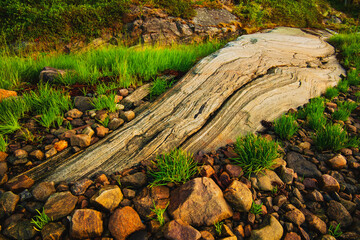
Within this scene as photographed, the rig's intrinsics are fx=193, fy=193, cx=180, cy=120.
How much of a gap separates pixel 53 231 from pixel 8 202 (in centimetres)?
59

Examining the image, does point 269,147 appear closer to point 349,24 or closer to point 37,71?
point 37,71

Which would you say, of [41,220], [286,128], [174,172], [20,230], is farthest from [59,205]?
[286,128]

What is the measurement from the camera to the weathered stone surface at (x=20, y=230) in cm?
169

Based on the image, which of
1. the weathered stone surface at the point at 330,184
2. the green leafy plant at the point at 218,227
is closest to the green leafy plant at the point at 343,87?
the weathered stone surface at the point at 330,184

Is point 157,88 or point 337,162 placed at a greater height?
point 157,88

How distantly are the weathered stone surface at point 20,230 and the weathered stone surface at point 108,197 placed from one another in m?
0.53

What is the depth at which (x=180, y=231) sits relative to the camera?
5.58 feet

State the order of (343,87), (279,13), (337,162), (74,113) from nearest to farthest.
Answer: (337,162) → (74,113) → (343,87) → (279,13)

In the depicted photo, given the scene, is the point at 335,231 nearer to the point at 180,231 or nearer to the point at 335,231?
the point at 335,231

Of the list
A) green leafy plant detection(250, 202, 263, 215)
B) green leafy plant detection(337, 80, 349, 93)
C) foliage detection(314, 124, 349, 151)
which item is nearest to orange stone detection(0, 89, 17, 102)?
green leafy plant detection(250, 202, 263, 215)

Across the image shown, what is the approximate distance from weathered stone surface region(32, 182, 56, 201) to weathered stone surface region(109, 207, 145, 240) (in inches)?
29.2

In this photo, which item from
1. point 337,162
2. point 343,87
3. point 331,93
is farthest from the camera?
point 343,87

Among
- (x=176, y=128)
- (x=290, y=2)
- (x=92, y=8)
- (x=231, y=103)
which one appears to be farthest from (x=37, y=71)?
(x=290, y=2)

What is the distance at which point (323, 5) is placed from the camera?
14500 mm
